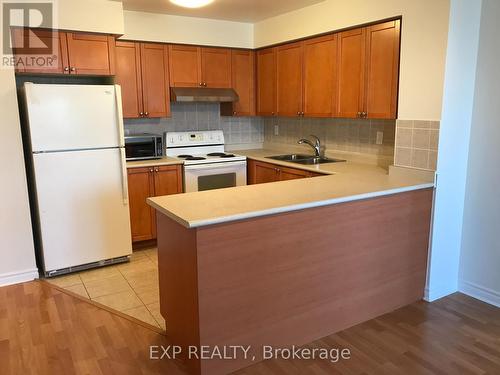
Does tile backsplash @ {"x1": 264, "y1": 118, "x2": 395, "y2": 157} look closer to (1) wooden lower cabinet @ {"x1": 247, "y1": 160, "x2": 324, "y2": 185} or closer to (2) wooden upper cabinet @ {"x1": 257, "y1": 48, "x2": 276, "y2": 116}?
(2) wooden upper cabinet @ {"x1": 257, "y1": 48, "x2": 276, "y2": 116}

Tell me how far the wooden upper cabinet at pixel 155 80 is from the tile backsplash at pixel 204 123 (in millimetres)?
333

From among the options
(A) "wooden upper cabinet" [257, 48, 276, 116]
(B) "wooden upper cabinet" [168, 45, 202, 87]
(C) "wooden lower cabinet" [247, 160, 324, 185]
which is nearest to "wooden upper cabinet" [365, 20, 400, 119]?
(C) "wooden lower cabinet" [247, 160, 324, 185]

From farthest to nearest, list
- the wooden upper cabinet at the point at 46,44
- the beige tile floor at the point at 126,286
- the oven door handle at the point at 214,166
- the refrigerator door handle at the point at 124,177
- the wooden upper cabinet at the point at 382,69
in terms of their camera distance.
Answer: the oven door handle at the point at 214,166, the refrigerator door handle at the point at 124,177, the wooden upper cabinet at the point at 46,44, the wooden upper cabinet at the point at 382,69, the beige tile floor at the point at 126,286

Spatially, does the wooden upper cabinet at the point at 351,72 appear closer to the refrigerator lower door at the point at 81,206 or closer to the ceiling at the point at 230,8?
the ceiling at the point at 230,8

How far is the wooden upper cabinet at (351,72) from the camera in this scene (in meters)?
3.36

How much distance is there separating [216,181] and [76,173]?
142 cm

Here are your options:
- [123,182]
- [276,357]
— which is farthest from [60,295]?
[276,357]

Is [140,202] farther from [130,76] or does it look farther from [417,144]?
[417,144]

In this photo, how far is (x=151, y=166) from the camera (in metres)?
3.95

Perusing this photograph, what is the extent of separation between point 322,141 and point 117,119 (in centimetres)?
211

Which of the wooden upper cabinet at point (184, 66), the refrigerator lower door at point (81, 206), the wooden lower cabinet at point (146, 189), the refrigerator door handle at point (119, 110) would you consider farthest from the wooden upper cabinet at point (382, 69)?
the refrigerator lower door at point (81, 206)

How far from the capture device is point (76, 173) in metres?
3.38

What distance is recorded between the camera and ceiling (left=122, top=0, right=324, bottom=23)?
3.65 m

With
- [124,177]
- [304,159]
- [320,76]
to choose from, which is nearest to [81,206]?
[124,177]
